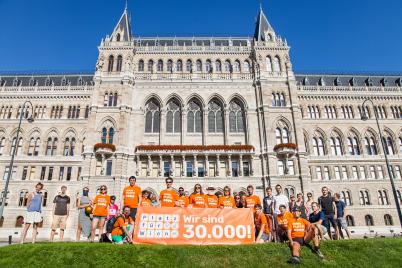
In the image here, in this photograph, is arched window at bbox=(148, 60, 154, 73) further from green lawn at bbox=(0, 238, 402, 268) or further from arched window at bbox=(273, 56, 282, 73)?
green lawn at bbox=(0, 238, 402, 268)

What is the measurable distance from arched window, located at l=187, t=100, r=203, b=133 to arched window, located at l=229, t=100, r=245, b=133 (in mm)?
3944

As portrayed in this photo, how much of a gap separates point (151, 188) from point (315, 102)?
26646 mm

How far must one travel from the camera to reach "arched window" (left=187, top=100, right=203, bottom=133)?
34.0m

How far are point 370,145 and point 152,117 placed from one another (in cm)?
3069

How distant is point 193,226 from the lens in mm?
10523

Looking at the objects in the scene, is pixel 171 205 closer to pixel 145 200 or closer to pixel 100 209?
pixel 145 200

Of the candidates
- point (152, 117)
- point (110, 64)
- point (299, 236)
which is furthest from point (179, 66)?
point (299, 236)

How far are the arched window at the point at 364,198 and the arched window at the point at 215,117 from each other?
20.4 meters

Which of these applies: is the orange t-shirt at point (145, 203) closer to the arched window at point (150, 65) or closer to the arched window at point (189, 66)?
the arched window at point (189, 66)

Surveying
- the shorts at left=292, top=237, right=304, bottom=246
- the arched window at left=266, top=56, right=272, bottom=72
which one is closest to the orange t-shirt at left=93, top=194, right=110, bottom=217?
the shorts at left=292, top=237, right=304, bottom=246

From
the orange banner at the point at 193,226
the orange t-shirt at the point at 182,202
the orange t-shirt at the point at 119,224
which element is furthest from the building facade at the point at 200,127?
the orange banner at the point at 193,226

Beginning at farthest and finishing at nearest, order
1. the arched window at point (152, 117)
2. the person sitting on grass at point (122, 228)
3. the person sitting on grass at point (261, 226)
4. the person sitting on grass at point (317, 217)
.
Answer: the arched window at point (152, 117), the person sitting on grass at point (261, 226), the person sitting on grass at point (317, 217), the person sitting on grass at point (122, 228)

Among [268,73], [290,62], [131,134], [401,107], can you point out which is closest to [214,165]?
[131,134]

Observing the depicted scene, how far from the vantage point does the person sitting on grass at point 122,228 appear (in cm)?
1024
